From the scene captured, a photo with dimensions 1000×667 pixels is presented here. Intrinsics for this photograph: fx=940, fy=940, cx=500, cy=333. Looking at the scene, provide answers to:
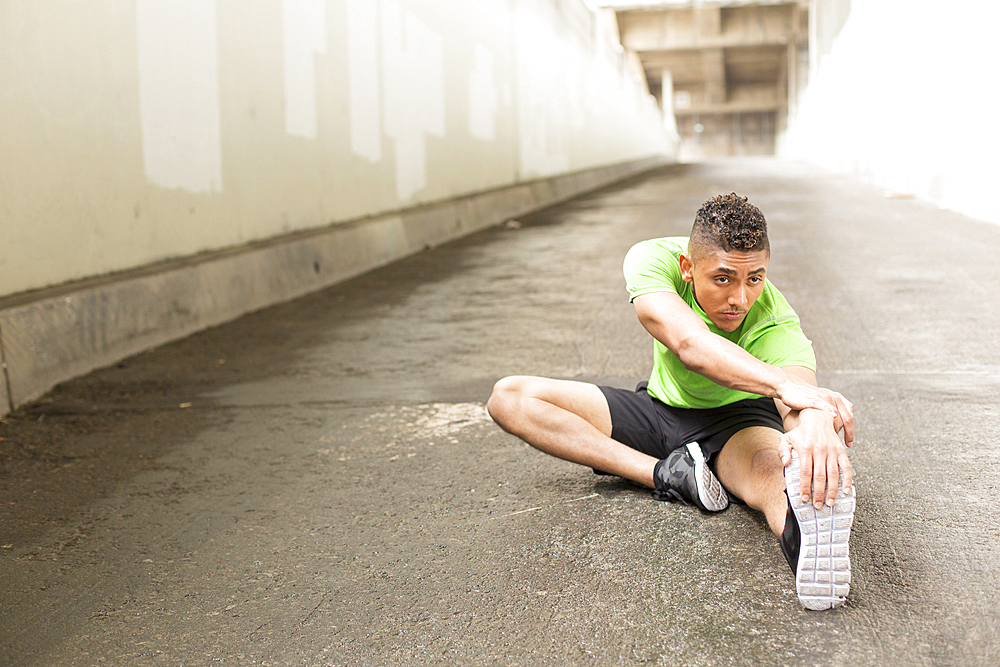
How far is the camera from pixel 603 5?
36.3 metres

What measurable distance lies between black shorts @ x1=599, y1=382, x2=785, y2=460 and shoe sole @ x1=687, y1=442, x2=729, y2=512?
0.34 ft

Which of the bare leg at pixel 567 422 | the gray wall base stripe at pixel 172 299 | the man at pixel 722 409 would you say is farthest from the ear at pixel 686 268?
the gray wall base stripe at pixel 172 299

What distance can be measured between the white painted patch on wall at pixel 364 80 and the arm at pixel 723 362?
7118 mm

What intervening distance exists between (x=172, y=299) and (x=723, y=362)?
14.4 ft

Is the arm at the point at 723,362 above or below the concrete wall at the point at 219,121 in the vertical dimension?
below

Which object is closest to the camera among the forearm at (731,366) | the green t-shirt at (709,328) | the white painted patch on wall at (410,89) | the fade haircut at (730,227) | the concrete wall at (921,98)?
the forearm at (731,366)

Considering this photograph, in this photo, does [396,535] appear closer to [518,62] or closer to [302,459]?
[302,459]

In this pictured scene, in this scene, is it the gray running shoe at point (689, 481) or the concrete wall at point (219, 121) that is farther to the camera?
the concrete wall at point (219, 121)

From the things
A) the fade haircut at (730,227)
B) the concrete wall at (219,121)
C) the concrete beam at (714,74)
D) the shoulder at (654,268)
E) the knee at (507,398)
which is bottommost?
the knee at (507,398)

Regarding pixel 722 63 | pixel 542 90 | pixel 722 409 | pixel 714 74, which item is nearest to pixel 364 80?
pixel 722 409

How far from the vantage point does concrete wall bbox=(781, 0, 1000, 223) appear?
36.9 feet

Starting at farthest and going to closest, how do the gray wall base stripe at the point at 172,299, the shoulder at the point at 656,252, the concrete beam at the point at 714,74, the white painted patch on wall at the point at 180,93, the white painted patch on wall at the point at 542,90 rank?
1. the concrete beam at the point at 714,74
2. the white painted patch on wall at the point at 542,90
3. the white painted patch on wall at the point at 180,93
4. the gray wall base stripe at the point at 172,299
5. the shoulder at the point at 656,252

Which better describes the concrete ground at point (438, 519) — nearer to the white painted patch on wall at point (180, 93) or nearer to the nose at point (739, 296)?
the nose at point (739, 296)

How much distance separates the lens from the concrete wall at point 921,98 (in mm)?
11242
